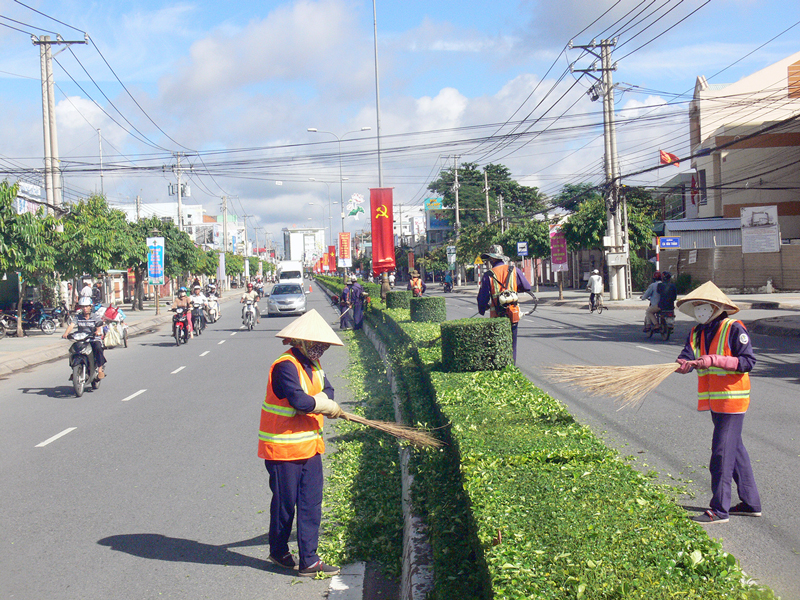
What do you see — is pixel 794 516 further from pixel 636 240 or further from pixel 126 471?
pixel 636 240

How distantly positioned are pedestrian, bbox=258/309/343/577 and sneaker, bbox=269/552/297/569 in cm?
8

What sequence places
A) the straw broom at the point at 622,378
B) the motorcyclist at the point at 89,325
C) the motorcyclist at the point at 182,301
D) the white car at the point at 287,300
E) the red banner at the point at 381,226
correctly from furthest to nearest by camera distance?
the white car at the point at 287,300, the red banner at the point at 381,226, the motorcyclist at the point at 182,301, the motorcyclist at the point at 89,325, the straw broom at the point at 622,378

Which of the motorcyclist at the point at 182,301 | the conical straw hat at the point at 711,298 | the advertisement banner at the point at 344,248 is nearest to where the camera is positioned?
the conical straw hat at the point at 711,298

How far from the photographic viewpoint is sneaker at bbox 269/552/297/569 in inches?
186

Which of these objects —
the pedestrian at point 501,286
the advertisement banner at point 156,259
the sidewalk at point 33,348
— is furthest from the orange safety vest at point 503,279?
the advertisement banner at point 156,259

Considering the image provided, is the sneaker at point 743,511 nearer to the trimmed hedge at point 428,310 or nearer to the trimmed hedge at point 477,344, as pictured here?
the trimmed hedge at point 477,344

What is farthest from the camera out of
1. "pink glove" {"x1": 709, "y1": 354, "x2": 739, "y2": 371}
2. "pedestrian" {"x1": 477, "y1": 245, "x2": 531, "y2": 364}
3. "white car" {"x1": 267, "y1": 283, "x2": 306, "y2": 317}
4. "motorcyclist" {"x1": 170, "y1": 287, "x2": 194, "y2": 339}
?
"white car" {"x1": 267, "y1": 283, "x2": 306, "y2": 317}

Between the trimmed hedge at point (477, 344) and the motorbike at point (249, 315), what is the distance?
1803 cm

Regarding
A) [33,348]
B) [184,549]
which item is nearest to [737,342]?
[184,549]

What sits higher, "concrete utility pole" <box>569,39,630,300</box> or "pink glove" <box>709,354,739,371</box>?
"concrete utility pole" <box>569,39,630,300</box>

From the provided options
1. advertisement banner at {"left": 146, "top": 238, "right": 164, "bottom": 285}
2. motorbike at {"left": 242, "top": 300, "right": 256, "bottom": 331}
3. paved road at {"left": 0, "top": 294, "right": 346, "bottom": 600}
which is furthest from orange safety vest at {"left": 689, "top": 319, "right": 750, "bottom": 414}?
advertisement banner at {"left": 146, "top": 238, "right": 164, "bottom": 285}

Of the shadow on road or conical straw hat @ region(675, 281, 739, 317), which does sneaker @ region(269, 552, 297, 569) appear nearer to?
the shadow on road

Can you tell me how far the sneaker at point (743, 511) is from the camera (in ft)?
16.7

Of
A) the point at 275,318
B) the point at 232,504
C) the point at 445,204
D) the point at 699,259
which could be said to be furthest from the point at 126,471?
the point at 445,204
